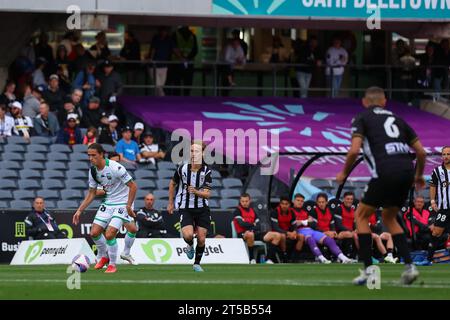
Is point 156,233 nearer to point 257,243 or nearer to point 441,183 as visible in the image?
point 257,243

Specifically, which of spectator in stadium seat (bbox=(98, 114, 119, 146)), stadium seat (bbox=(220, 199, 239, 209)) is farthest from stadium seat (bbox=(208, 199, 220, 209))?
spectator in stadium seat (bbox=(98, 114, 119, 146))

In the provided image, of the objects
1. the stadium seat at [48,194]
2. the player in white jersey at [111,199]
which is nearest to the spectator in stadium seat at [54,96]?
the stadium seat at [48,194]

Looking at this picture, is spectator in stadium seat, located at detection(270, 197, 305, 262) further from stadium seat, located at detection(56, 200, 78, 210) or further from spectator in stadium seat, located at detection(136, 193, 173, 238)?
stadium seat, located at detection(56, 200, 78, 210)

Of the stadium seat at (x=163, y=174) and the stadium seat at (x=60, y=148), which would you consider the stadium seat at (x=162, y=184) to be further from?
the stadium seat at (x=60, y=148)

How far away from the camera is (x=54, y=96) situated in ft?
90.2

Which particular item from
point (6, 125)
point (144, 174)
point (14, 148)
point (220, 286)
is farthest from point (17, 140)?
point (220, 286)

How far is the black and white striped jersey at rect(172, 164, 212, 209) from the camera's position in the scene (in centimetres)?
1750

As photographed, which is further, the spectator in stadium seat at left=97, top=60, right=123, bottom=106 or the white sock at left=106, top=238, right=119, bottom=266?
the spectator in stadium seat at left=97, top=60, right=123, bottom=106

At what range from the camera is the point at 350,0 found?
93.4ft

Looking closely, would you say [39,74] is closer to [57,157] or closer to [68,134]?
[68,134]

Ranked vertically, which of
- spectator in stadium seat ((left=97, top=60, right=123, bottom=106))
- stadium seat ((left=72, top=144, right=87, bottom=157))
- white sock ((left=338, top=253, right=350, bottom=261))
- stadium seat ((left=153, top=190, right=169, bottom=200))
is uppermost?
spectator in stadium seat ((left=97, top=60, right=123, bottom=106))

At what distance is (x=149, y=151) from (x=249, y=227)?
4.23 meters

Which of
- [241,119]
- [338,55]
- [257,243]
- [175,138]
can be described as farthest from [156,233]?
[338,55]

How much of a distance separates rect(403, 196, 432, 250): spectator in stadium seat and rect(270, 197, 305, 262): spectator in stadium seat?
6.97ft
